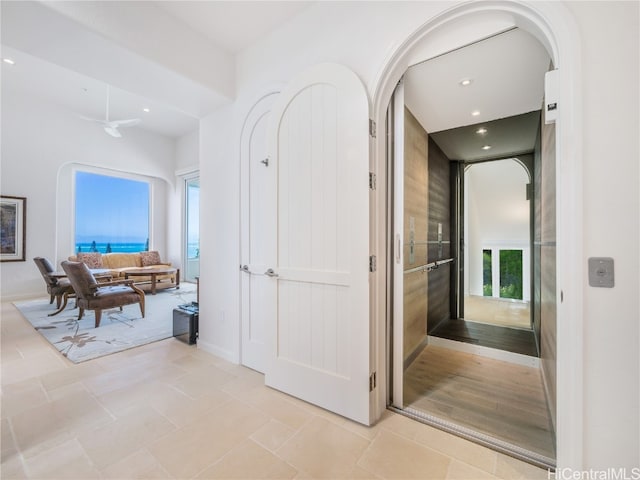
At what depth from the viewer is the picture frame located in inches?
208

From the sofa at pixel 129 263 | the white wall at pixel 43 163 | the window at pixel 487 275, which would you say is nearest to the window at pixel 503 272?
the window at pixel 487 275

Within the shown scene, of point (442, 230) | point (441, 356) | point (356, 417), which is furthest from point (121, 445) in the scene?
point (442, 230)

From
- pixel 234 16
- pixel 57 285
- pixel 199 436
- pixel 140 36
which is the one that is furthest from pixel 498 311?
pixel 57 285

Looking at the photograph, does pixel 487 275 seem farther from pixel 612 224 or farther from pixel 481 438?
pixel 612 224

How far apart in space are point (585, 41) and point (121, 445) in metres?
3.11

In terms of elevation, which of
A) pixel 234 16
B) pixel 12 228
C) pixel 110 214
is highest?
pixel 234 16

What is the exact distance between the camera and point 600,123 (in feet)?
3.73

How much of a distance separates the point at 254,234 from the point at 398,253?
4.34 feet

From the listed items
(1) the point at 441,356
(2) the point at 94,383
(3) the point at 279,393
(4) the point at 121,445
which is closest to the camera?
(4) the point at 121,445

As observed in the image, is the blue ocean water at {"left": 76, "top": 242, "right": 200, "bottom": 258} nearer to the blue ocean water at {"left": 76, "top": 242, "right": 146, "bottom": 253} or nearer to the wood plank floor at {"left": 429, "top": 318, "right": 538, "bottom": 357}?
the blue ocean water at {"left": 76, "top": 242, "right": 146, "bottom": 253}

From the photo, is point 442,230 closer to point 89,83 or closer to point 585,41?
point 585,41

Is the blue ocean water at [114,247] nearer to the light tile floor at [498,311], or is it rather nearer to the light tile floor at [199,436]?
the light tile floor at [199,436]

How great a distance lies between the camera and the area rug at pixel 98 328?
9.95 ft

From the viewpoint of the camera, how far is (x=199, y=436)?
1.66 metres
